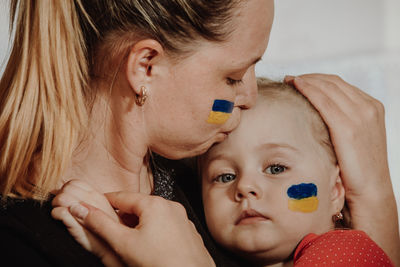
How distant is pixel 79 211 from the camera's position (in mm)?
1147

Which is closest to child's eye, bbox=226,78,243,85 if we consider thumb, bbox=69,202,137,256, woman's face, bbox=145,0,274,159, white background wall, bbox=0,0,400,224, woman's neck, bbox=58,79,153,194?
woman's face, bbox=145,0,274,159

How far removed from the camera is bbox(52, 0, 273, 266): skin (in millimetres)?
1152

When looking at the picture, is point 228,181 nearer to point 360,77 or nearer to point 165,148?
point 165,148

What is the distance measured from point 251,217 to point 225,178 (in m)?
0.16

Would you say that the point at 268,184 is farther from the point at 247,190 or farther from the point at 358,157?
the point at 358,157

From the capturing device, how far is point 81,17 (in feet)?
4.22

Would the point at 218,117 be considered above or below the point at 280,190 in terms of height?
above

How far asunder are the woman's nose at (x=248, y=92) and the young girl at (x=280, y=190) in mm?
64

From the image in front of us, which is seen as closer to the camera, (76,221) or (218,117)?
(76,221)

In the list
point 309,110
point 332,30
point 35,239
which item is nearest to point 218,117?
point 309,110

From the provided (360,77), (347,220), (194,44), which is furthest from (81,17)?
(360,77)

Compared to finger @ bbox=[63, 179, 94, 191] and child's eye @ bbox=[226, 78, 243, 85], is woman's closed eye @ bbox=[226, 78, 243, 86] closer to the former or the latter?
child's eye @ bbox=[226, 78, 243, 85]

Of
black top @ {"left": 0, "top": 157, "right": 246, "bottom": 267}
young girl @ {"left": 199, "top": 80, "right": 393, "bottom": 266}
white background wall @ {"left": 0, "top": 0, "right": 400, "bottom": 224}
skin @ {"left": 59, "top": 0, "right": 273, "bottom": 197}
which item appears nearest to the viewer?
black top @ {"left": 0, "top": 157, "right": 246, "bottom": 267}

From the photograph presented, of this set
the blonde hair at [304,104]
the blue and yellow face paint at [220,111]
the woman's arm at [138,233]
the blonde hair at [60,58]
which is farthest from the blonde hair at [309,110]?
the woman's arm at [138,233]
